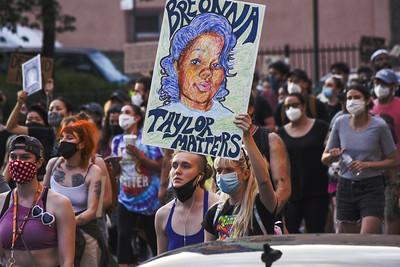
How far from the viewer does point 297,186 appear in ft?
43.0

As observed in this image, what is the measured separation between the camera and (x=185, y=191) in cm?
829

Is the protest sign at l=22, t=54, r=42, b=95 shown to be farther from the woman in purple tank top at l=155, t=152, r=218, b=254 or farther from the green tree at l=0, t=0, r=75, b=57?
the green tree at l=0, t=0, r=75, b=57

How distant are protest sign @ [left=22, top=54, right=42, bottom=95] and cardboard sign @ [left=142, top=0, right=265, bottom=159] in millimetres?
5288

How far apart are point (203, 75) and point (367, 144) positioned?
3.92 meters

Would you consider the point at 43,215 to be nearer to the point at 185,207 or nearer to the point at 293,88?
the point at 185,207

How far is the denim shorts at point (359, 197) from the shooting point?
1162 centimetres

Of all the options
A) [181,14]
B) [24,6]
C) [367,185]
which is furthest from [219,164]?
[24,6]

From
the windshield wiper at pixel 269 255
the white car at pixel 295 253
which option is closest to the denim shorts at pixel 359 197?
the white car at pixel 295 253

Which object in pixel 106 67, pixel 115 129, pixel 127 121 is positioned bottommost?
pixel 115 129

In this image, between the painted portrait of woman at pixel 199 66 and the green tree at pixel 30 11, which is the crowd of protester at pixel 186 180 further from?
the green tree at pixel 30 11

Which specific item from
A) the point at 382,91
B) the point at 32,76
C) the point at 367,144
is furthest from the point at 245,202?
the point at 32,76

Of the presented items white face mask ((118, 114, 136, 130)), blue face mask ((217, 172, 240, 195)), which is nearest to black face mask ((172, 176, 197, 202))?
blue face mask ((217, 172, 240, 195))

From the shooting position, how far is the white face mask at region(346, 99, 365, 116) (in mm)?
11891

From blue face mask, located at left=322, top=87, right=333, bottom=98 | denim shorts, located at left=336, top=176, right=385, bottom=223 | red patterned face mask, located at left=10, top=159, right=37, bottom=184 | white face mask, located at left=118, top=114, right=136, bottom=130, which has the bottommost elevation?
denim shorts, located at left=336, top=176, right=385, bottom=223
